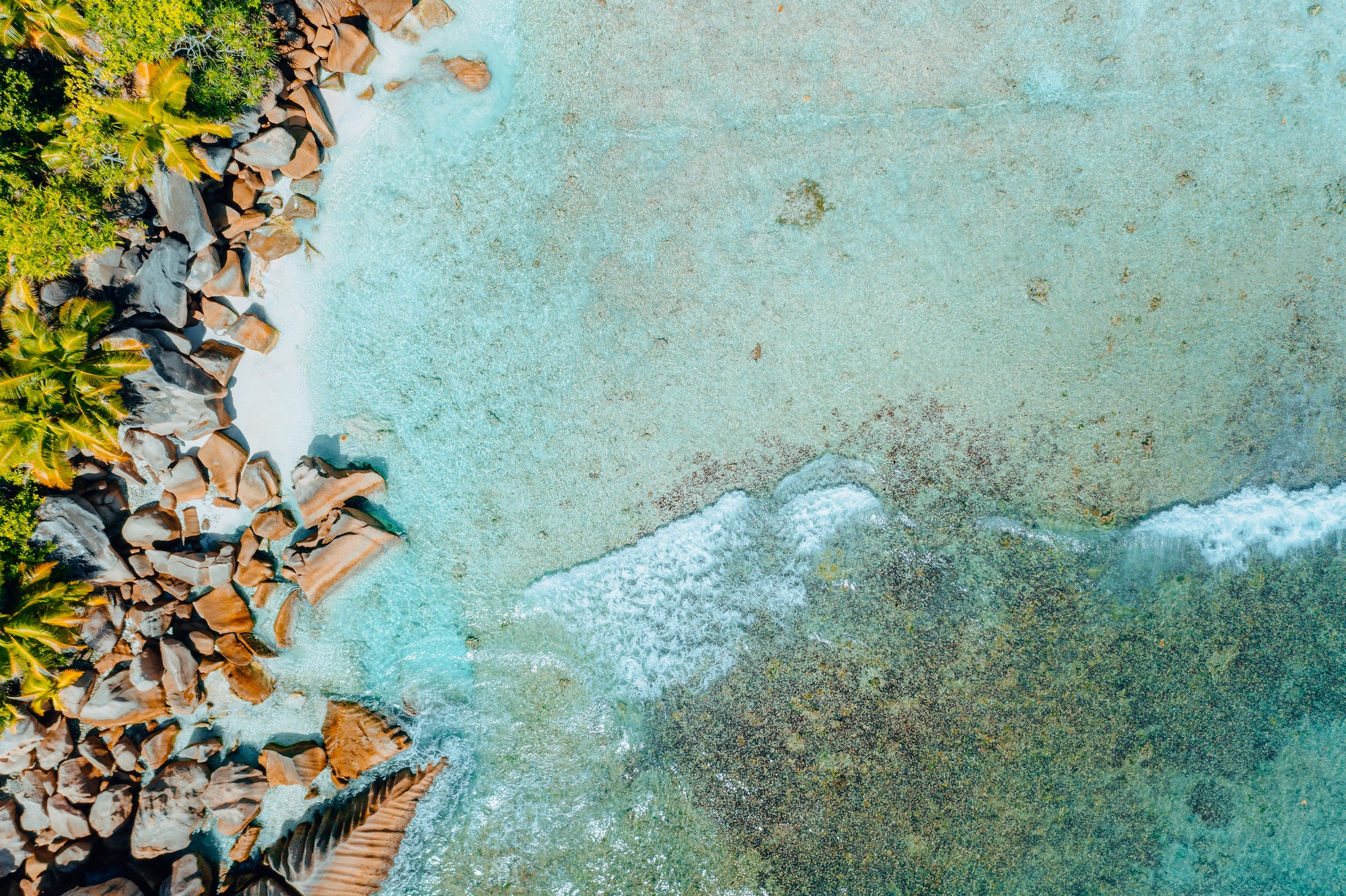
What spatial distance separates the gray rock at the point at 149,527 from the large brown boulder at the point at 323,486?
1096 mm

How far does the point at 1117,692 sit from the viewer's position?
223 inches

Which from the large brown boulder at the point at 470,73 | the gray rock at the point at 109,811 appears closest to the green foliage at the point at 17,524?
the gray rock at the point at 109,811

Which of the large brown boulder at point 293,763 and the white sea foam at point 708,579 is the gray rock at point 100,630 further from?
the white sea foam at point 708,579

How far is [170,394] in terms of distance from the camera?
18.5ft

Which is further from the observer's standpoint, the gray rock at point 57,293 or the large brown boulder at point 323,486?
the large brown boulder at point 323,486

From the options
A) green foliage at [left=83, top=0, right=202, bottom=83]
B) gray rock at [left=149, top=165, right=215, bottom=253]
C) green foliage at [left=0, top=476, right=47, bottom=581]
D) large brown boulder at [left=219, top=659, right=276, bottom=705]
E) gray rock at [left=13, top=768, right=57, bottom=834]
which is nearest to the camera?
green foliage at [left=83, top=0, right=202, bottom=83]

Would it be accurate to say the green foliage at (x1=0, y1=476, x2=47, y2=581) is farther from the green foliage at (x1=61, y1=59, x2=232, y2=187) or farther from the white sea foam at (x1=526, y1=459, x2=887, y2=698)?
the white sea foam at (x1=526, y1=459, x2=887, y2=698)

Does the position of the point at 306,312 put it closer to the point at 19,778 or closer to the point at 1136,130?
the point at 19,778

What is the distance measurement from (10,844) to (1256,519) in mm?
10608

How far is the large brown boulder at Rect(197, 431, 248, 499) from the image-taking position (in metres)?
5.82

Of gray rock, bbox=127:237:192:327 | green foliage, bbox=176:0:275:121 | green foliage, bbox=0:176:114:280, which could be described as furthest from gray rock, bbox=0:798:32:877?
green foliage, bbox=176:0:275:121

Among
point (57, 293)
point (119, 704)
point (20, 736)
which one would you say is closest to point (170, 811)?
point (119, 704)

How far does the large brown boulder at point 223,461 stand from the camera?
229 inches

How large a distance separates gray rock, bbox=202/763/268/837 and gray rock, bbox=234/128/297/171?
509 centimetres
